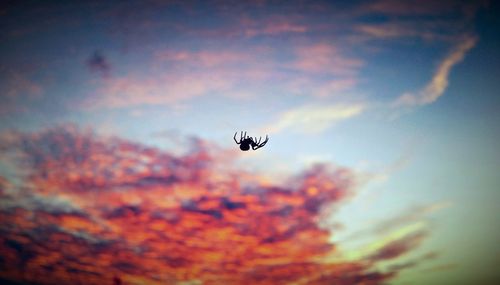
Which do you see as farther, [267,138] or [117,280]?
[267,138]

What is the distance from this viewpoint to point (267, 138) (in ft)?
83.7

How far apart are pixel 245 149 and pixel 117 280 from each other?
1387cm

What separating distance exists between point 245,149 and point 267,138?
2.28 meters

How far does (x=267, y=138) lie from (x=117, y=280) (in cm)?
1532

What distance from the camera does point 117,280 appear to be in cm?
1805

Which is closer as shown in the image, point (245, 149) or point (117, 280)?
point (117, 280)

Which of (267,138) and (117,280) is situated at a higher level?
(267,138)

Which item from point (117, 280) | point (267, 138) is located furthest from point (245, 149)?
point (117, 280)

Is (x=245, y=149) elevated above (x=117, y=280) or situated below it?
above

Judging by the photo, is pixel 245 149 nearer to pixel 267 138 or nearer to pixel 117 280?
pixel 267 138
